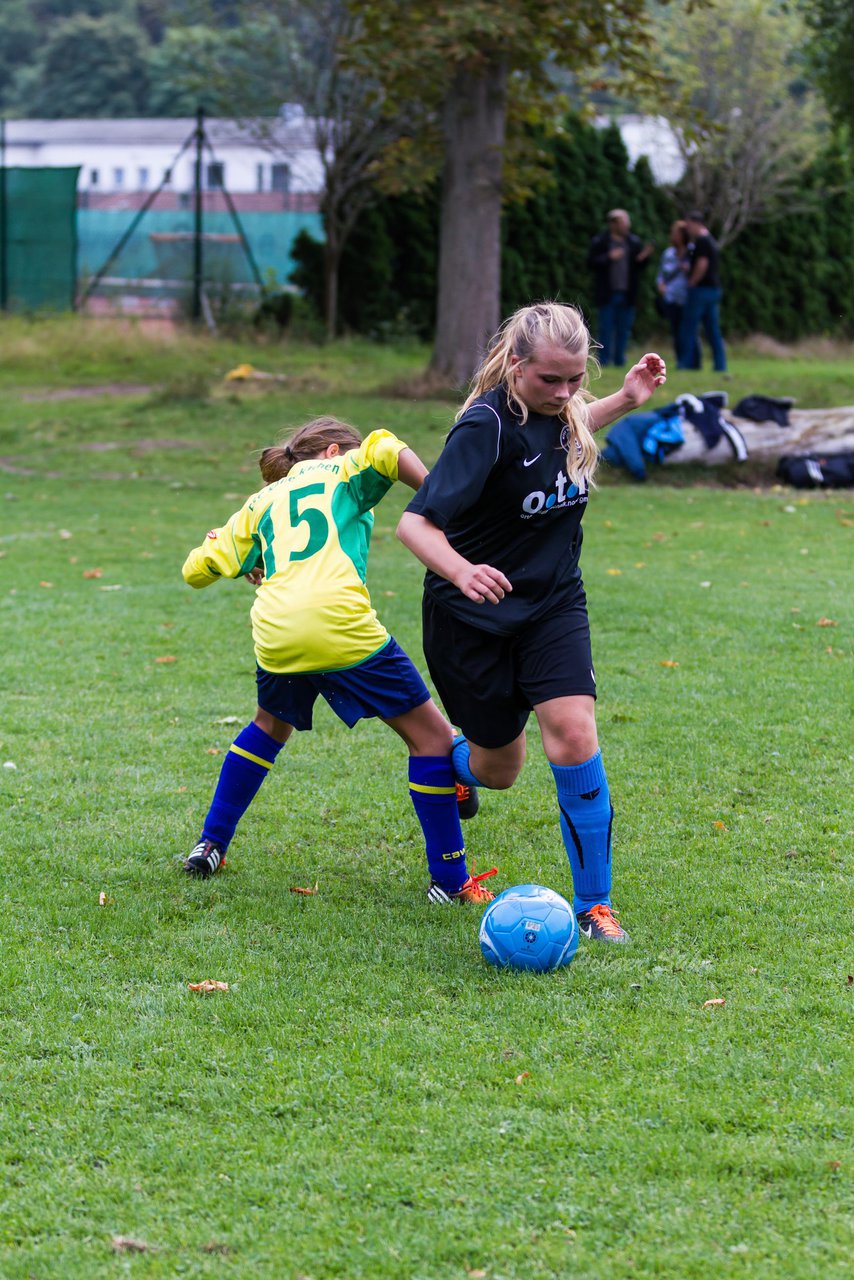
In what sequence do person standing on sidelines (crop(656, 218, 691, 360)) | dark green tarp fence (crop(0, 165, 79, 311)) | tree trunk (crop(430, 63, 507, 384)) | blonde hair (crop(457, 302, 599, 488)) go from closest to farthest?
blonde hair (crop(457, 302, 599, 488))
tree trunk (crop(430, 63, 507, 384))
person standing on sidelines (crop(656, 218, 691, 360))
dark green tarp fence (crop(0, 165, 79, 311))

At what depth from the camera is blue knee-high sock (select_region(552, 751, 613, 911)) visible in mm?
4074

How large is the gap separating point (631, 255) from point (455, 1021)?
1602cm

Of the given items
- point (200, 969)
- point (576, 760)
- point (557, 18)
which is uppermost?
point (557, 18)

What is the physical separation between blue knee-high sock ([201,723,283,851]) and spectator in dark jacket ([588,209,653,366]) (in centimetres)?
1435

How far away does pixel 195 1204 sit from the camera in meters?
2.79

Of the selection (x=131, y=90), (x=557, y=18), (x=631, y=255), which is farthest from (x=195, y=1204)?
(x=131, y=90)

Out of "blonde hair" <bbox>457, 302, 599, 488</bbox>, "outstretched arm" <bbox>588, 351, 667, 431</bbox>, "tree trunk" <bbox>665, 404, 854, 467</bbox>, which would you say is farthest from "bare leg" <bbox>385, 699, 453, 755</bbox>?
"tree trunk" <bbox>665, 404, 854, 467</bbox>

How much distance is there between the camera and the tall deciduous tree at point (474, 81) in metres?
14.5

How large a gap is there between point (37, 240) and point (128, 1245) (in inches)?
880

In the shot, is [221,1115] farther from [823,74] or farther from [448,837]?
[823,74]

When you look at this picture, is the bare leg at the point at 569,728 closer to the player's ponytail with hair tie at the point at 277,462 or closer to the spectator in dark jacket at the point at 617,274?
the player's ponytail with hair tie at the point at 277,462

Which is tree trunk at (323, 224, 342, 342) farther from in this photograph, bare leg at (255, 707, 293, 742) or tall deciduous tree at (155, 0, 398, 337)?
bare leg at (255, 707, 293, 742)

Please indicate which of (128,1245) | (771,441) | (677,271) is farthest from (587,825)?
(677,271)

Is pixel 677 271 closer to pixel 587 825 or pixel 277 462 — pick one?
pixel 277 462
